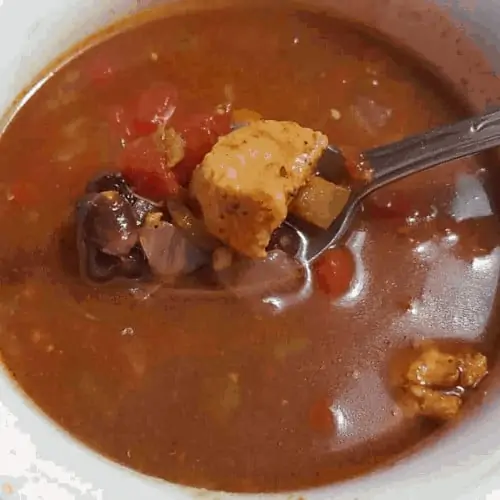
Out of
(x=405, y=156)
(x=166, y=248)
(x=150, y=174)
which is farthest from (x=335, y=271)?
(x=150, y=174)

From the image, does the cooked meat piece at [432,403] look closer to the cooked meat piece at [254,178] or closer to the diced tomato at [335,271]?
the diced tomato at [335,271]

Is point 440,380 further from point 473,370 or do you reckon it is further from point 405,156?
point 405,156

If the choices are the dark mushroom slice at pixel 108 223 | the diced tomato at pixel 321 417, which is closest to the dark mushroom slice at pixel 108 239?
the dark mushroom slice at pixel 108 223

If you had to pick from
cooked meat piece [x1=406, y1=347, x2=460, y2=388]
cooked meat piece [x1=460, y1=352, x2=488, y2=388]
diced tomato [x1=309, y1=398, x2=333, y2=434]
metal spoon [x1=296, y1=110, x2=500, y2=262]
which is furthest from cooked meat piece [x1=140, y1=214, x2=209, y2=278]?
cooked meat piece [x1=460, y1=352, x2=488, y2=388]

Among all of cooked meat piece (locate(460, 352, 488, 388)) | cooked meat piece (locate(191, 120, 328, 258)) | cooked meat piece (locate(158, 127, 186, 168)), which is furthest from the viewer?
cooked meat piece (locate(158, 127, 186, 168))

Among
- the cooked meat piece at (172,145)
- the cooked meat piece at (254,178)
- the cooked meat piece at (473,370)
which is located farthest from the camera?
the cooked meat piece at (172,145)

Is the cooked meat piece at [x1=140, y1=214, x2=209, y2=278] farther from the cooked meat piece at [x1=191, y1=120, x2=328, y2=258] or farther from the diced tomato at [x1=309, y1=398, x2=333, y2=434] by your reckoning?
the diced tomato at [x1=309, y1=398, x2=333, y2=434]

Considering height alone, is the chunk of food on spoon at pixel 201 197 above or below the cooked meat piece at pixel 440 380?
above
